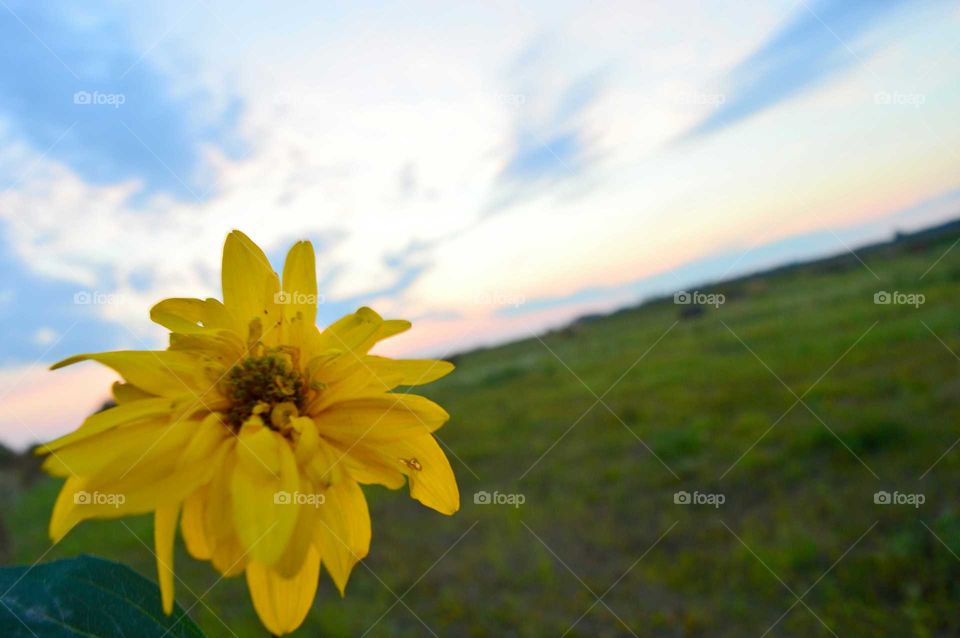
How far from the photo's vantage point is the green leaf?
494 mm

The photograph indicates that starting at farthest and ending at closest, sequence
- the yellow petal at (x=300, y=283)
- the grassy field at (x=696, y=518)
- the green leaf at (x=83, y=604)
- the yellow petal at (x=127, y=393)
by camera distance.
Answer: the grassy field at (x=696, y=518) → the yellow petal at (x=300, y=283) → the yellow petal at (x=127, y=393) → the green leaf at (x=83, y=604)

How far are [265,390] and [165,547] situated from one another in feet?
0.74

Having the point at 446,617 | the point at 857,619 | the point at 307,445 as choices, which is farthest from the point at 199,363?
the point at 446,617

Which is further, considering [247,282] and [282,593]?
[247,282]

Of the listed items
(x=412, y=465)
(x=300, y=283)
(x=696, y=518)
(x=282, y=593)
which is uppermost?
(x=300, y=283)

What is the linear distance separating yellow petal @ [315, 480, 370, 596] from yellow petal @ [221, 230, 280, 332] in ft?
0.83

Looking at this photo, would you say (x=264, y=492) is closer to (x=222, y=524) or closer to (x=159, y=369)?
(x=222, y=524)

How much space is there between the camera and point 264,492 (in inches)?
24.7

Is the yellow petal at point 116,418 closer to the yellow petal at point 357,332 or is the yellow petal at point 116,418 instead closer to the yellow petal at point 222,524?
the yellow petal at point 222,524

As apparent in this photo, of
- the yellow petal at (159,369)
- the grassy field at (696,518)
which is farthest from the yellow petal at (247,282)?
the grassy field at (696,518)

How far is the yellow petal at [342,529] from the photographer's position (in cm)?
66

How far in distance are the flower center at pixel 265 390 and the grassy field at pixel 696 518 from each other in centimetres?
66

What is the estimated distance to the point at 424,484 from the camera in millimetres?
787

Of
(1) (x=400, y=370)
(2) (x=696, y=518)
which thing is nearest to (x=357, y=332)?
(1) (x=400, y=370)
